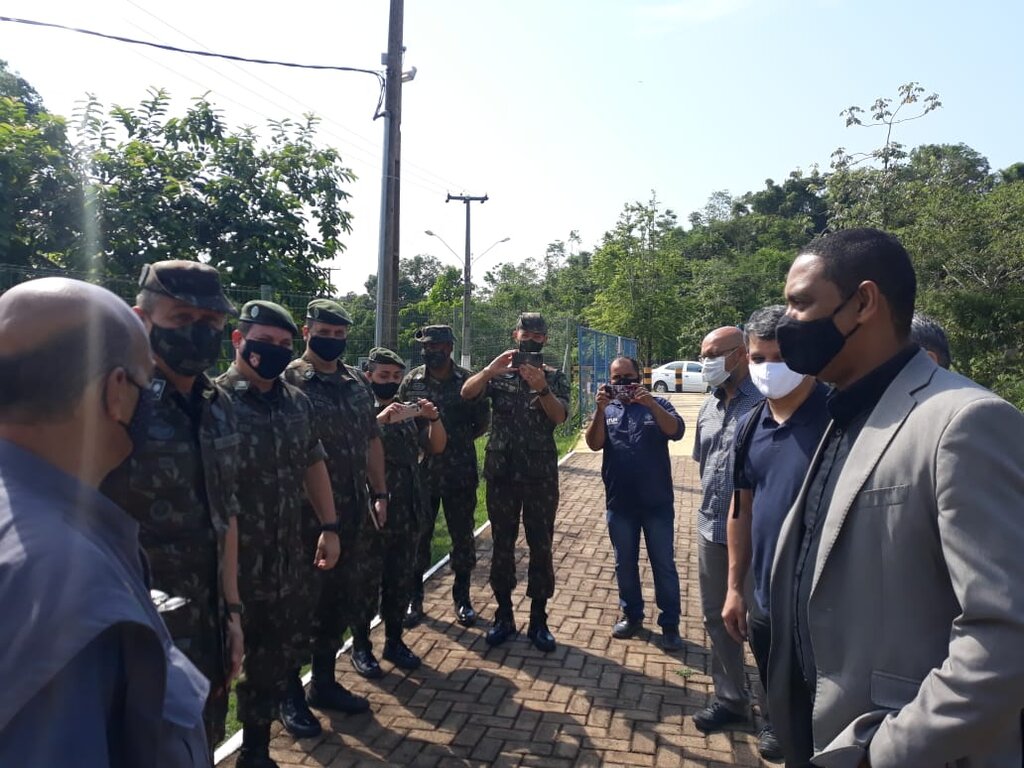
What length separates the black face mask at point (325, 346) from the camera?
13.5ft

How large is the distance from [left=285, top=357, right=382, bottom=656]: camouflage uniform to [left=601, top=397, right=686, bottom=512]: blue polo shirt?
1.74 m

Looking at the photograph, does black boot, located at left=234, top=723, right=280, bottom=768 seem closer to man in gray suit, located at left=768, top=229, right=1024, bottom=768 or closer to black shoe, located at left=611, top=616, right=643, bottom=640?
man in gray suit, located at left=768, top=229, right=1024, bottom=768

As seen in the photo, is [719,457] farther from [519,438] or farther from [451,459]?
[451,459]

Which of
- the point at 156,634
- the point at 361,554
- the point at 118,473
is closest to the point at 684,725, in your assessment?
the point at 361,554

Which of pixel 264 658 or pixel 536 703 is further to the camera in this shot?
pixel 536 703

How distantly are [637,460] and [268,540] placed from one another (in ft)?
8.71

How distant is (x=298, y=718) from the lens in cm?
383

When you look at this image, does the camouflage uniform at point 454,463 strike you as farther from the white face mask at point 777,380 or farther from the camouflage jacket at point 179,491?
the camouflage jacket at point 179,491

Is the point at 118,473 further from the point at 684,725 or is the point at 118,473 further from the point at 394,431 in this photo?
the point at 684,725

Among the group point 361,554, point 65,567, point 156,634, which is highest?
point 65,567

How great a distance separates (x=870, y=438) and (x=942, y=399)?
18 centimetres

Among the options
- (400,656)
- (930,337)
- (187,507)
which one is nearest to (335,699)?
(400,656)

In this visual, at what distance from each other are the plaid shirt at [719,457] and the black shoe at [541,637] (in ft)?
4.43

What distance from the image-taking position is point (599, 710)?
4121mm
